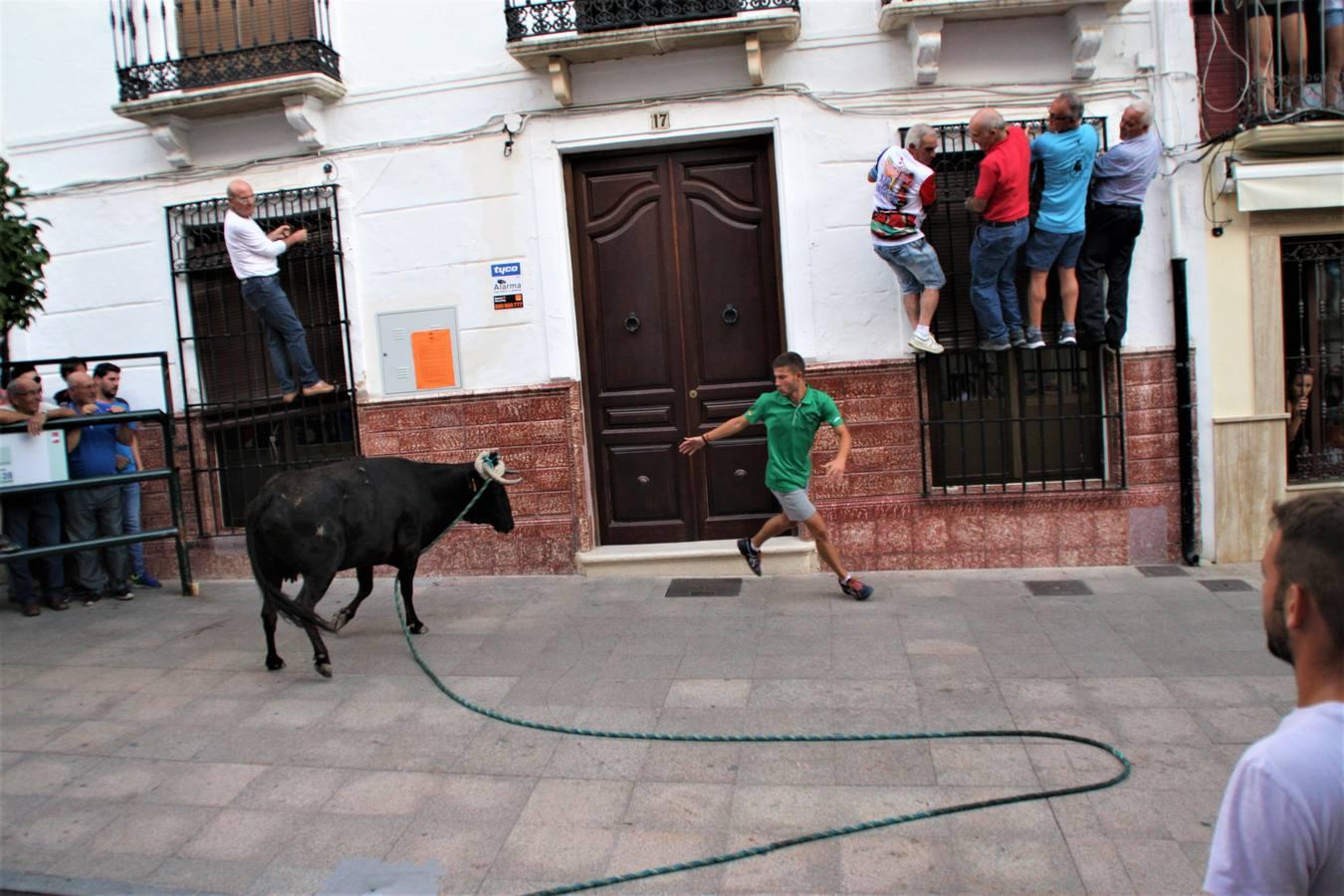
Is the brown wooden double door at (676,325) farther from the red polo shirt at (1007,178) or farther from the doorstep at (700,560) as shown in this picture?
the red polo shirt at (1007,178)

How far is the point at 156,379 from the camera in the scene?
8.36 metres

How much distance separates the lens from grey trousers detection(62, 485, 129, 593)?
759 cm

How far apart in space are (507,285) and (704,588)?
289 centimetres

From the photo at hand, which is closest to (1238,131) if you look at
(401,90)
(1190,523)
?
(1190,523)

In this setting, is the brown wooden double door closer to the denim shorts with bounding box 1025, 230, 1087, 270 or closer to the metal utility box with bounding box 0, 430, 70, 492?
the denim shorts with bounding box 1025, 230, 1087, 270

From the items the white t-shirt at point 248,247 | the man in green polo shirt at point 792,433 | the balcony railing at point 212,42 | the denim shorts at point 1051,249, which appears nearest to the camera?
the man in green polo shirt at point 792,433

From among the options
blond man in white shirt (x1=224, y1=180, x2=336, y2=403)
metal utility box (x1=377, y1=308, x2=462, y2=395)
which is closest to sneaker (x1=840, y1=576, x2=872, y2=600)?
metal utility box (x1=377, y1=308, x2=462, y2=395)

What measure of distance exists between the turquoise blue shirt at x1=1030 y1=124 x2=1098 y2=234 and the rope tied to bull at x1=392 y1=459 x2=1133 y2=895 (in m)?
3.93

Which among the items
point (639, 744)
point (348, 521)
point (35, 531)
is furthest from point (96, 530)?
point (639, 744)

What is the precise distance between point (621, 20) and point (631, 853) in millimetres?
6085

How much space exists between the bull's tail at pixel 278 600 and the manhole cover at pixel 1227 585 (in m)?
5.81

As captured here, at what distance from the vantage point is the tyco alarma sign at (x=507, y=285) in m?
7.80

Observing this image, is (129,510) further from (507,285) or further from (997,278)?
(997,278)

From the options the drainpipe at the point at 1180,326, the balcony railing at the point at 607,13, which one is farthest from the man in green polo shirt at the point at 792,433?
the balcony railing at the point at 607,13
